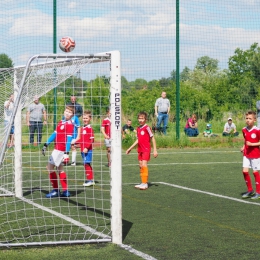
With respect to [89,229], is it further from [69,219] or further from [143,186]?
[143,186]

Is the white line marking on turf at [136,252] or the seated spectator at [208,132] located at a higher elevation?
the seated spectator at [208,132]

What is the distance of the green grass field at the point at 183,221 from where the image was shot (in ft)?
23.7

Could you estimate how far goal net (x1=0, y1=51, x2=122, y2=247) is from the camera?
7.81 meters

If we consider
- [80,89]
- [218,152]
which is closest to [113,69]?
[80,89]

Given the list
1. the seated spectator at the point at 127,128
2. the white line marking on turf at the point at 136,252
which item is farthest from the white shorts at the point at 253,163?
the seated spectator at the point at 127,128

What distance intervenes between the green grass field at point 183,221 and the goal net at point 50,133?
397 mm

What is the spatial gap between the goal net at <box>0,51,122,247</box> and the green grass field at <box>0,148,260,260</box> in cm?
40

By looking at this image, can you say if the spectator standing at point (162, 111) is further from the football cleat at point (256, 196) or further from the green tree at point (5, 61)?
the football cleat at point (256, 196)

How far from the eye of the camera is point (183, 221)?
30.2 ft

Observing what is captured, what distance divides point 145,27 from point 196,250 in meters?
15.9

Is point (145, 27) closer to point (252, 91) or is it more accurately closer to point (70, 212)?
point (252, 91)

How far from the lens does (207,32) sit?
75.9ft

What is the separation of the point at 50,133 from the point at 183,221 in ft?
12.7

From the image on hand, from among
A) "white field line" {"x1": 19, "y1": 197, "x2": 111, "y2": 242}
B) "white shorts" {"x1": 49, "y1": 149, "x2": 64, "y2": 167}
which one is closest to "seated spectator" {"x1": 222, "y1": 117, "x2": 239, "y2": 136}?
"white shorts" {"x1": 49, "y1": 149, "x2": 64, "y2": 167}
